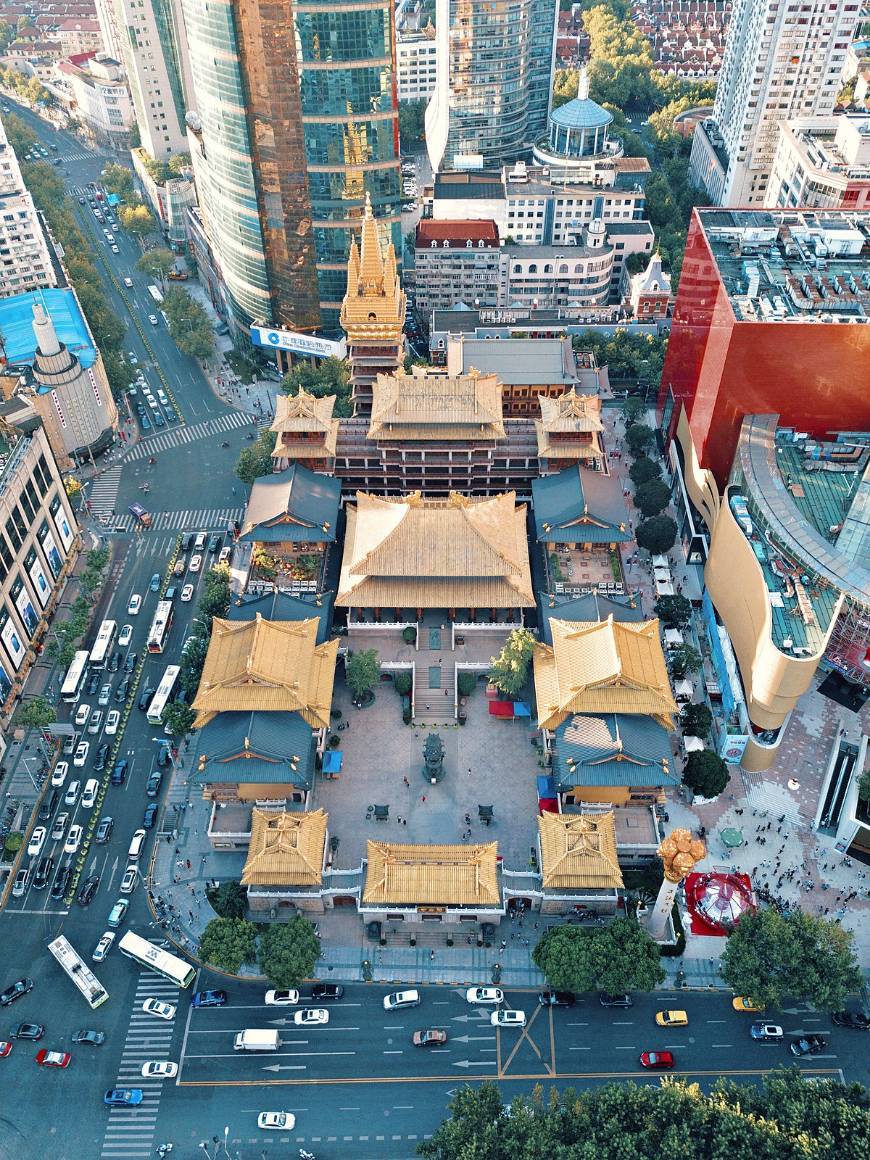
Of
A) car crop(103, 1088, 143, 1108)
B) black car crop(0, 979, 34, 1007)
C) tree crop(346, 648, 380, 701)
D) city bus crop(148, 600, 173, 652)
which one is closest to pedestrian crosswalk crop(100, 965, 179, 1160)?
car crop(103, 1088, 143, 1108)

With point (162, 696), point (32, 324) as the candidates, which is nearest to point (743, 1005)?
point (162, 696)

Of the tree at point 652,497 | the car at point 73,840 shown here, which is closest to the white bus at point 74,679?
the car at point 73,840

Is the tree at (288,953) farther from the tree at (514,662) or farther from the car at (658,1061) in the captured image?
the tree at (514,662)

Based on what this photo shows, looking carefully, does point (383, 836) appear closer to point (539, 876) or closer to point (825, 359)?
Answer: point (539, 876)

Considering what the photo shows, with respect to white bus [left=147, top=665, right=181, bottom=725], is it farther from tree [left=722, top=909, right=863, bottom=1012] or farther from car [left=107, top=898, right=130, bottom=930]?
tree [left=722, top=909, right=863, bottom=1012]

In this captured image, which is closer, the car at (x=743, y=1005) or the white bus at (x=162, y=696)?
the car at (x=743, y=1005)
